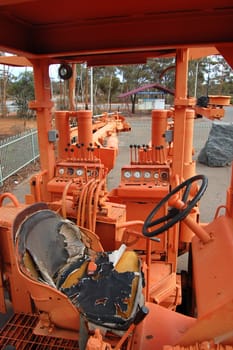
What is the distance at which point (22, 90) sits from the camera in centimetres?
2373

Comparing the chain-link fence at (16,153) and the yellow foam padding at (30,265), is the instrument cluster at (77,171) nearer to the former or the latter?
the yellow foam padding at (30,265)

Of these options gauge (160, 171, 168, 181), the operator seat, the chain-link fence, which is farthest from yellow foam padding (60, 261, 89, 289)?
the chain-link fence

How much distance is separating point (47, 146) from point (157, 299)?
7.73 feet

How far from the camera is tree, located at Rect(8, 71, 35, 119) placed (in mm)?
21609

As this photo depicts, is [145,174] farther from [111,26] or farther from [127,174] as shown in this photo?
[111,26]

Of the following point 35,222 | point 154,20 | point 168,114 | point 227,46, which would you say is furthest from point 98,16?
point 168,114

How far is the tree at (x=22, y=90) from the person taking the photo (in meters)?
21.6

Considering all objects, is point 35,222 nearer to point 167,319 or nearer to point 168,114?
point 167,319

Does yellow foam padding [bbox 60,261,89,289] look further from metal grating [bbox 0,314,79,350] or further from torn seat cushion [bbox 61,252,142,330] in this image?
metal grating [bbox 0,314,79,350]

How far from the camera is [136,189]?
11.7ft

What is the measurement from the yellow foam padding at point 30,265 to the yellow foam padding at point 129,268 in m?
0.53

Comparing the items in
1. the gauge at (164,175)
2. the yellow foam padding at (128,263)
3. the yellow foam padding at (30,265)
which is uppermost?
the gauge at (164,175)

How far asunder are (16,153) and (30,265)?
7725 mm

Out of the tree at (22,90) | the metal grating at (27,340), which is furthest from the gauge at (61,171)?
the tree at (22,90)
